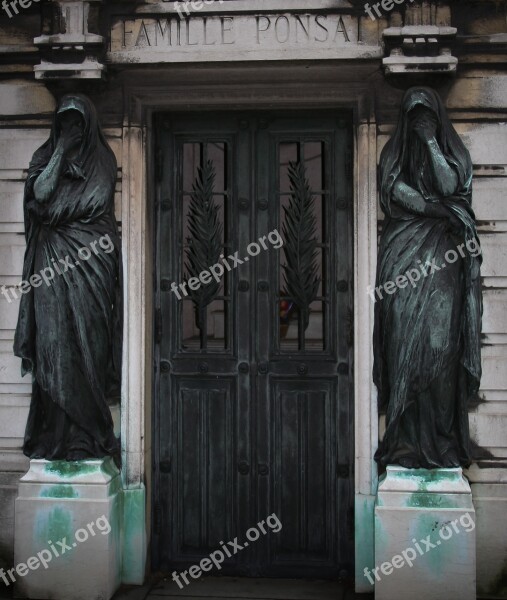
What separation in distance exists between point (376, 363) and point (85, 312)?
2031 mm

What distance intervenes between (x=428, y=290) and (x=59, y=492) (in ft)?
9.42

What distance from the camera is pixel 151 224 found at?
6.75m

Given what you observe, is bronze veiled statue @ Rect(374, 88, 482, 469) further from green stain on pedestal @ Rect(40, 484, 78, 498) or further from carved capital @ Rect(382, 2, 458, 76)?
green stain on pedestal @ Rect(40, 484, 78, 498)

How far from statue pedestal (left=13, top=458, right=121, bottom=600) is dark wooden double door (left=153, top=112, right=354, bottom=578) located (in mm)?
649

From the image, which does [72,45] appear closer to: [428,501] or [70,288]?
[70,288]

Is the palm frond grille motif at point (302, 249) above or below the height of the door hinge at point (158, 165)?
below

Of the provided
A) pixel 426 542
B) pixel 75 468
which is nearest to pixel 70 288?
pixel 75 468

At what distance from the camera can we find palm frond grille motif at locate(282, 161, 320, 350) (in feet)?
22.0

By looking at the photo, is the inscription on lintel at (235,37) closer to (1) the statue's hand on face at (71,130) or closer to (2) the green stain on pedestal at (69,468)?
(1) the statue's hand on face at (71,130)

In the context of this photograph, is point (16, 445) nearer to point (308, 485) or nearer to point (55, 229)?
point (55, 229)

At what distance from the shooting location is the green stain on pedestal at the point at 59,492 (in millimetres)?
6272

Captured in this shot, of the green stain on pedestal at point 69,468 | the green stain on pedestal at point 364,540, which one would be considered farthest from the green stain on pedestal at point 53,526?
the green stain on pedestal at point 364,540

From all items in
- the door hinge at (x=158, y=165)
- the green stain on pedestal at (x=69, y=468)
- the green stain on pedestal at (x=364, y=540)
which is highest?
the door hinge at (x=158, y=165)

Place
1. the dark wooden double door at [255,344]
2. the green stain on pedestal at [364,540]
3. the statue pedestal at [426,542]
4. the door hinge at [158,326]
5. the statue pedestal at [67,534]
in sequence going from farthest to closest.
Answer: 1. the door hinge at [158,326]
2. the dark wooden double door at [255,344]
3. the green stain on pedestal at [364,540]
4. the statue pedestal at [67,534]
5. the statue pedestal at [426,542]
